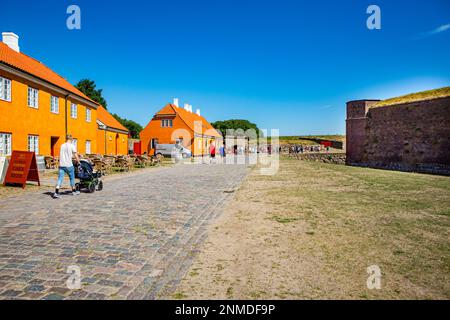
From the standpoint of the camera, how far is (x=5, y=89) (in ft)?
51.7

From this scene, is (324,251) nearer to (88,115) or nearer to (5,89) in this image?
(5,89)

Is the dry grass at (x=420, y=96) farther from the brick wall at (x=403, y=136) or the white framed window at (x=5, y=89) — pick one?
the white framed window at (x=5, y=89)

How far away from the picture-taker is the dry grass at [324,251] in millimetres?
3180

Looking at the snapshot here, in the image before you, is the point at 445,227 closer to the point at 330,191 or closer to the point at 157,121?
the point at 330,191

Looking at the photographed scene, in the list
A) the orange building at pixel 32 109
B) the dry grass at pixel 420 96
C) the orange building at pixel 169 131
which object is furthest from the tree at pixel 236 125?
the orange building at pixel 32 109

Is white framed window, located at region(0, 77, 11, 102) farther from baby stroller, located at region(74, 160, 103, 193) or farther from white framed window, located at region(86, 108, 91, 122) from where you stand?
white framed window, located at region(86, 108, 91, 122)

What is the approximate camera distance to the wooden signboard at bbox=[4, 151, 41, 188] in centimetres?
1074

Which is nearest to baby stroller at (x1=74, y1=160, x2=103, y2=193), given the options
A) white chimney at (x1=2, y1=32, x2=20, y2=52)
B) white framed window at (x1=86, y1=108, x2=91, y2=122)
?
white chimney at (x1=2, y1=32, x2=20, y2=52)

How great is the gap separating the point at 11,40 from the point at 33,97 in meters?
5.84

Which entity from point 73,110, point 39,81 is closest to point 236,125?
point 73,110

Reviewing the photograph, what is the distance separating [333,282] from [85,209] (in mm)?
6213

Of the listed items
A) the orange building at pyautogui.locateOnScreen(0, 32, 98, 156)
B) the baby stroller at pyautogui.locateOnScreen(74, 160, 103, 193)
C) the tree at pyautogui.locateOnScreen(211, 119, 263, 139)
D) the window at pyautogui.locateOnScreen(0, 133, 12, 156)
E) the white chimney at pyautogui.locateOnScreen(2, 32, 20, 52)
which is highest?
the tree at pyautogui.locateOnScreen(211, 119, 263, 139)

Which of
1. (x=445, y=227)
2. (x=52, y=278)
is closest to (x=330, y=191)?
(x=445, y=227)

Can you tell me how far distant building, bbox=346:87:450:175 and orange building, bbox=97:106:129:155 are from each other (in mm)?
24508
